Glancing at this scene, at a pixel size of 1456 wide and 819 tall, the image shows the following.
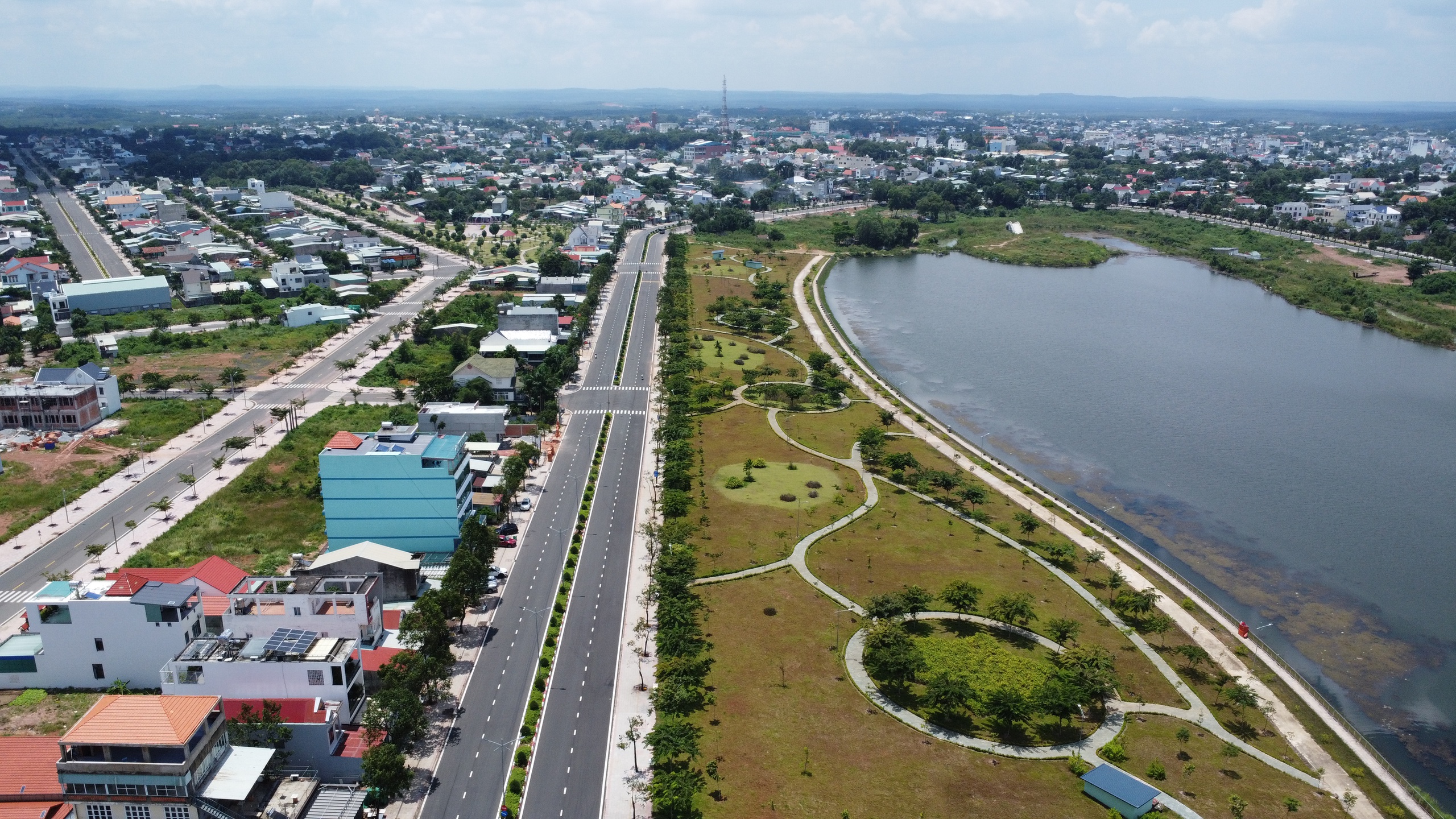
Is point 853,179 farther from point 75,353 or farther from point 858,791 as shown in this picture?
point 858,791

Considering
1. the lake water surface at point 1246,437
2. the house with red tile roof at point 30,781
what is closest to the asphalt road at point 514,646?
the house with red tile roof at point 30,781

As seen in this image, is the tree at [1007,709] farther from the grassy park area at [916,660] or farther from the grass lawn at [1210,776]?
the grass lawn at [1210,776]

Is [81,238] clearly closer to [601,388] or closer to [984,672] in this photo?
[601,388]

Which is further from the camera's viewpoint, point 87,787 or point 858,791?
point 858,791

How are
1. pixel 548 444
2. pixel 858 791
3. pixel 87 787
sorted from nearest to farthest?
pixel 87 787
pixel 858 791
pixel 548 444

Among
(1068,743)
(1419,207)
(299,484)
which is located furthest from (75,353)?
(1419,207)

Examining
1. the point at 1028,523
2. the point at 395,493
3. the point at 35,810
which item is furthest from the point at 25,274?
the point at 1028,523
